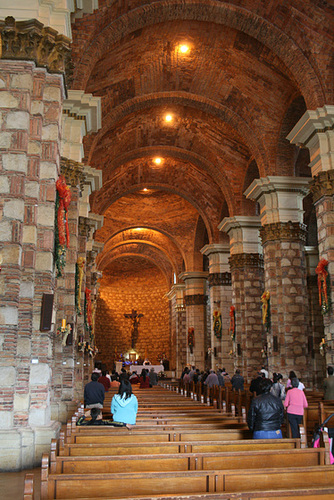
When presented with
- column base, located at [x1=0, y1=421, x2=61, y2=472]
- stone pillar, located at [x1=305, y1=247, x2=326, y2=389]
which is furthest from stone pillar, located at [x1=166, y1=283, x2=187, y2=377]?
column base, located at [x1=0, y1=421, x2=61, y2=472]

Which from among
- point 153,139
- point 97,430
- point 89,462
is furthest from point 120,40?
point 89,462

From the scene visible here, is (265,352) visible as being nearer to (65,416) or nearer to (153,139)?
(65,416)

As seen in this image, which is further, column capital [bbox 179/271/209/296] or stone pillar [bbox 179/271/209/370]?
column capital [bbox 179/271/209/296]

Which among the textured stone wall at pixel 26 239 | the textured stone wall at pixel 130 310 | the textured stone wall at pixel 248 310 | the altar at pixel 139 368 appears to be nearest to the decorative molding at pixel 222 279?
the textured stone wall at pixel 248 310

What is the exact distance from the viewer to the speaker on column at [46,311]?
26.0 feet

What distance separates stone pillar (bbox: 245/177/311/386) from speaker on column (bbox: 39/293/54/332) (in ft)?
32.0

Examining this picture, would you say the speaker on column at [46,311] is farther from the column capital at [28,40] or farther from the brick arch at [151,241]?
the brick arch at [151,241]

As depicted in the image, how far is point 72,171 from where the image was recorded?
41.7ft

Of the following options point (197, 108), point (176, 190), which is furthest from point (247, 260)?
point (176, 190)

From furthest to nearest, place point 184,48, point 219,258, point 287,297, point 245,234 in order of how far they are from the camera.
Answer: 1. point 219,258
2. point 245,234
3. point 184,48
4. point 287,297

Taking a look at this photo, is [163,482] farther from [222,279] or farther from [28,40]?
[222,279]

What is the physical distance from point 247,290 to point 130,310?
23.2 metres

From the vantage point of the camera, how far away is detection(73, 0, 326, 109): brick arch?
13.8m

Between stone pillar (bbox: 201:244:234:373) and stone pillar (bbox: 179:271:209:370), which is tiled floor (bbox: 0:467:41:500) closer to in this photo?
stone pillar (bbox: 201:244:234:373)
